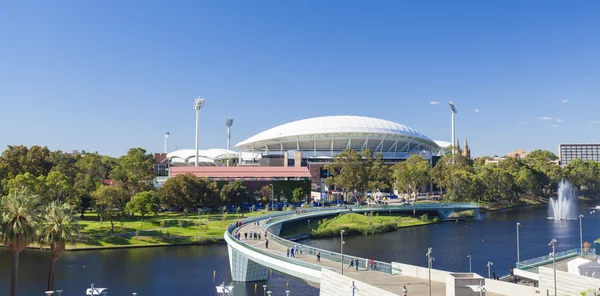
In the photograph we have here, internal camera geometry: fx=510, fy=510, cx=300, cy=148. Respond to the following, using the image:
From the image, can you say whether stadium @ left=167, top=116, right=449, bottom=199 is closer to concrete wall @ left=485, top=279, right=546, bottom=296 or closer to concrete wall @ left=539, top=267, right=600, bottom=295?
concrete wall @ left=539, top=267, right=600, bottom=295

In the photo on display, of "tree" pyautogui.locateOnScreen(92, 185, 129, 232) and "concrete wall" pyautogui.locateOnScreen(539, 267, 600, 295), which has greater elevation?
"tree" pyautogui.locateOnScreen(92, 185, 129, 232)

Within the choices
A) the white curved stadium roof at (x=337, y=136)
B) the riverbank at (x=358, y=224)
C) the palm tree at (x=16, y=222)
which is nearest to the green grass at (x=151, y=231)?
the riverbank at (x=358, y=224)

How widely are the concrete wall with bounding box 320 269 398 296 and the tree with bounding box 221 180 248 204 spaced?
233ft

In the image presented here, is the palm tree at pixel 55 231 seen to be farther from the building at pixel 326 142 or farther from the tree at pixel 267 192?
the building at pixel 326 142

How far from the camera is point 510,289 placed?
101 feet

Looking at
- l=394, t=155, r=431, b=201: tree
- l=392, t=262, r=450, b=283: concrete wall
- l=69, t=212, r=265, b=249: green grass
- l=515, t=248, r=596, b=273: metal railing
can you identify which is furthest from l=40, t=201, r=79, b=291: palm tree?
l=394, t=155, r=431, b=201: tree

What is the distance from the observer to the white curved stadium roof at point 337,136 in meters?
155

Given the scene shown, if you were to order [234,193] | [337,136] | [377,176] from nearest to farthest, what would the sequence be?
1. [234,193]
2. [377,176]
3. [337,136]

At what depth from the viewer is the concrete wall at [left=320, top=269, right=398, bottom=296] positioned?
107 ft

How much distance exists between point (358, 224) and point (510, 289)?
64074mm

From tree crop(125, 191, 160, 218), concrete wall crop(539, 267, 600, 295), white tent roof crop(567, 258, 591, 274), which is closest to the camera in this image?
concrete wall crop(539, 267, 600, 295)

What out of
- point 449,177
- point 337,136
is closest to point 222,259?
point 449,177

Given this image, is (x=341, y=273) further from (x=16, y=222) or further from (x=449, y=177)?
(x=449, y=177)

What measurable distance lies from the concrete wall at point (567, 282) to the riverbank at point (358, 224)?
56489 mm
